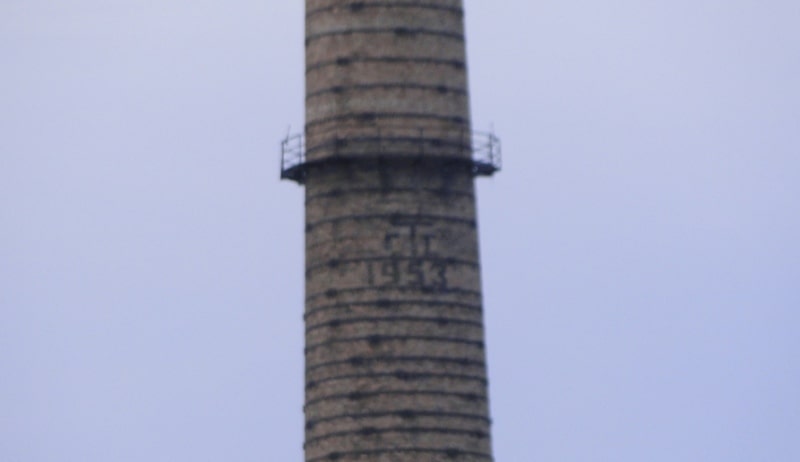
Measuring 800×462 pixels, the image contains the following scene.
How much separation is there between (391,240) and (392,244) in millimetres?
98

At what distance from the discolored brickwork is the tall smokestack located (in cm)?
3

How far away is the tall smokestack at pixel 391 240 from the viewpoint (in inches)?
3649

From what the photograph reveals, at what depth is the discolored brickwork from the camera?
92688 millimetres

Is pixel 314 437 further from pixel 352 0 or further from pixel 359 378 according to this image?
pixel 352 0

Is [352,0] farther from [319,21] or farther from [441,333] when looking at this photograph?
[441,333]

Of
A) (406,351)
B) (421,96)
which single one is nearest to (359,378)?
(406,351)

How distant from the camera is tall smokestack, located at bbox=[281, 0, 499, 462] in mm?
92688

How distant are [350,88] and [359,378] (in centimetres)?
707

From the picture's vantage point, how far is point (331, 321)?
93438 millimetres

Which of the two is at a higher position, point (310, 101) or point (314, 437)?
point (310, 101)

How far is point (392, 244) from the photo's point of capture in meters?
93.4

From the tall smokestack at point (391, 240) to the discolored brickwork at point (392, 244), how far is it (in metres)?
0.03

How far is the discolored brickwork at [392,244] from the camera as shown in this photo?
92.7 m

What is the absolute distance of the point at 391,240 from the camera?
93375 millimetres
